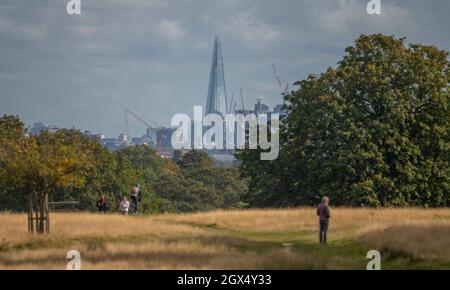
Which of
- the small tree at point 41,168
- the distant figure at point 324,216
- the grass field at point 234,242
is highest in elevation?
the small tree at point 41,168

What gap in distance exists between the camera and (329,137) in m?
73.2

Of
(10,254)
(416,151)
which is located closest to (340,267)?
(10,254)

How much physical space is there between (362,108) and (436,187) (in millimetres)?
8522

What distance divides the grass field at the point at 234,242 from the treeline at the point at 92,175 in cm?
268

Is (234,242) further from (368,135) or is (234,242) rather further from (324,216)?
(368,135)

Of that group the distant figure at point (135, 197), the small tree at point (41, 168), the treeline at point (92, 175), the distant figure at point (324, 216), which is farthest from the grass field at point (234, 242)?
the distant figure at point (135, 197)

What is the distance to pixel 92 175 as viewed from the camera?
343 ft

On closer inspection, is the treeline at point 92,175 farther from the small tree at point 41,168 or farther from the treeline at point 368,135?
the treeline at point 368,135

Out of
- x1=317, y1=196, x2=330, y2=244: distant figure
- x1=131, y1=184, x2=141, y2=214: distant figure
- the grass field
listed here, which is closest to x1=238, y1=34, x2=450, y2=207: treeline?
the grass field

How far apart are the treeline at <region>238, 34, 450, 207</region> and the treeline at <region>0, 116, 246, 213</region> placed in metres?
17.5

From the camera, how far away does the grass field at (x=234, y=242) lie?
32.2 meters

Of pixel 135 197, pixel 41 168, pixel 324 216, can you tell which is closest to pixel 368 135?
pixel 135 197

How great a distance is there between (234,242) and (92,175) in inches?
2604

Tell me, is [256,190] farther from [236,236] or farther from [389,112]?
[236,236]
